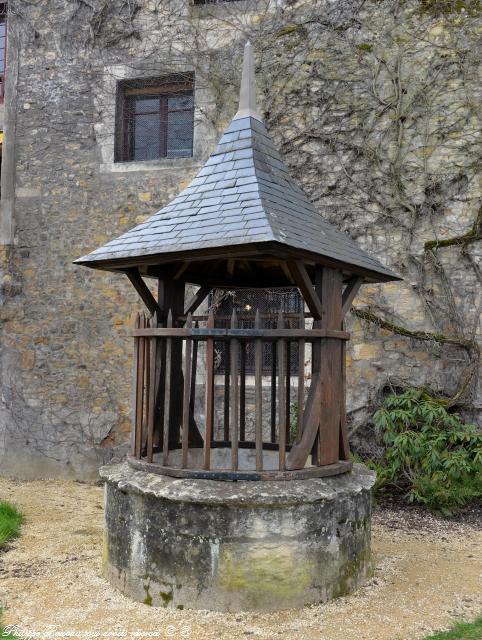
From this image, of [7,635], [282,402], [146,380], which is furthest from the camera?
[146,380]

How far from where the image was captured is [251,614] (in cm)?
311

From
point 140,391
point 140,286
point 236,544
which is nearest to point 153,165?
point 140,286

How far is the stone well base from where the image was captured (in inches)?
124

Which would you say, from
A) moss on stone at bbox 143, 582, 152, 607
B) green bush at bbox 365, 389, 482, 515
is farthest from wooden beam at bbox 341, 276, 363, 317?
green bush at bbox 365, 389, 482, 515

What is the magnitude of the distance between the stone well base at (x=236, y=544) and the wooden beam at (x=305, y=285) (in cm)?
97

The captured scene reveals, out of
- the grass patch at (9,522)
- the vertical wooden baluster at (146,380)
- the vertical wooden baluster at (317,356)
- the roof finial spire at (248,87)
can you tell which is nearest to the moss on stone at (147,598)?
the vertical wooden baluster at (146,380)

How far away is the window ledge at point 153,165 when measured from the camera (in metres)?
6.96

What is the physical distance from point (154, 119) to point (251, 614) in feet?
19.4

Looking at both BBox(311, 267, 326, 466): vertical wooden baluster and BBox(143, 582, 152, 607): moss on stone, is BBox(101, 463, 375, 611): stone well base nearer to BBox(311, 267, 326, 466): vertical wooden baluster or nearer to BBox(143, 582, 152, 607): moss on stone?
BBox(143, 582, 152, 607): moss on stone

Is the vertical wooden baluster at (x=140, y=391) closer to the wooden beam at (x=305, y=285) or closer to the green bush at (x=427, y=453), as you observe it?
the wooden beam at (x=305, y=285)

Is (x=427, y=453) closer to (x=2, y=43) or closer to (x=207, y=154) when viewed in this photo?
(x=207, y=154)

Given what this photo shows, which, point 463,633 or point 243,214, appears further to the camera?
point 243,214

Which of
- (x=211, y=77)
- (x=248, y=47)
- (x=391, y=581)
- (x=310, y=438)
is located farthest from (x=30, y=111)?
(x=391, y=581)

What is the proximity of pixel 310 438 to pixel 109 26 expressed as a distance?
610 cm
